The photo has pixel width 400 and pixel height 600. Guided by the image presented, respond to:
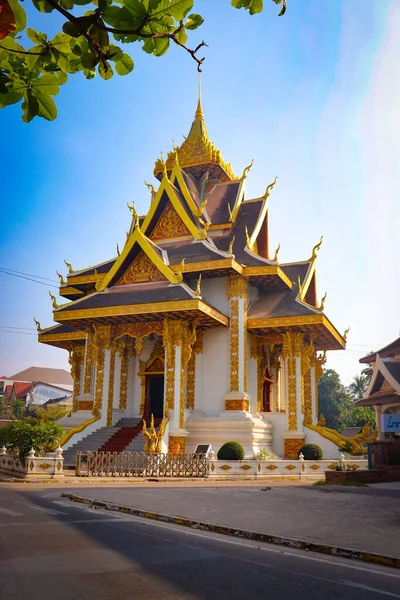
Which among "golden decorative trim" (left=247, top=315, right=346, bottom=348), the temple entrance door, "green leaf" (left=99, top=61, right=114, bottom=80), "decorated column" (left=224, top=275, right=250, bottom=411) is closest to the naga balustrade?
"decorated column" (left=224, top=275, right=250, bottom=411)

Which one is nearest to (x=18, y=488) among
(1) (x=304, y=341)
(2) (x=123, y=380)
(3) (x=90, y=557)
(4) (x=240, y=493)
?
(4) (x=240, y=493)

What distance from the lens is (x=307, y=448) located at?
19.7 meters

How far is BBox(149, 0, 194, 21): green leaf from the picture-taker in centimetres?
215

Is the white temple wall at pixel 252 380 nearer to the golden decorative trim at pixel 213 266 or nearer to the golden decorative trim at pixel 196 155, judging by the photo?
the golden decorative trim at pixel 213 266

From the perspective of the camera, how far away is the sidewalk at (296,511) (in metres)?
6.46

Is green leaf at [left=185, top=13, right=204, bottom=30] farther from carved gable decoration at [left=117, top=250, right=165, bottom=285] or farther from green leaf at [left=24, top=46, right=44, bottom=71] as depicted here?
carved gable decoration at [left=117, top=250, right=165, bottom=285]

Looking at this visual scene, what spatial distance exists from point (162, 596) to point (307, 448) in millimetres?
16604

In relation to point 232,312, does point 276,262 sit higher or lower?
higher

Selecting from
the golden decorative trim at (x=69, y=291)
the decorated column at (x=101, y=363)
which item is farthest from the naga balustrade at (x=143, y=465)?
the golden decorative trim at (x=69, y=291)

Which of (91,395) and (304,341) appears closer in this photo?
(91,395)

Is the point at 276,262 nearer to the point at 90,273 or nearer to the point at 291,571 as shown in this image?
the point at 90,273

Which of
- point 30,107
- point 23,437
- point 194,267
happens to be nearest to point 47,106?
point 30,107

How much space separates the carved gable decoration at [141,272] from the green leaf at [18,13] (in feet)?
62.0

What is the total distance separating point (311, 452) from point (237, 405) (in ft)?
10.4
